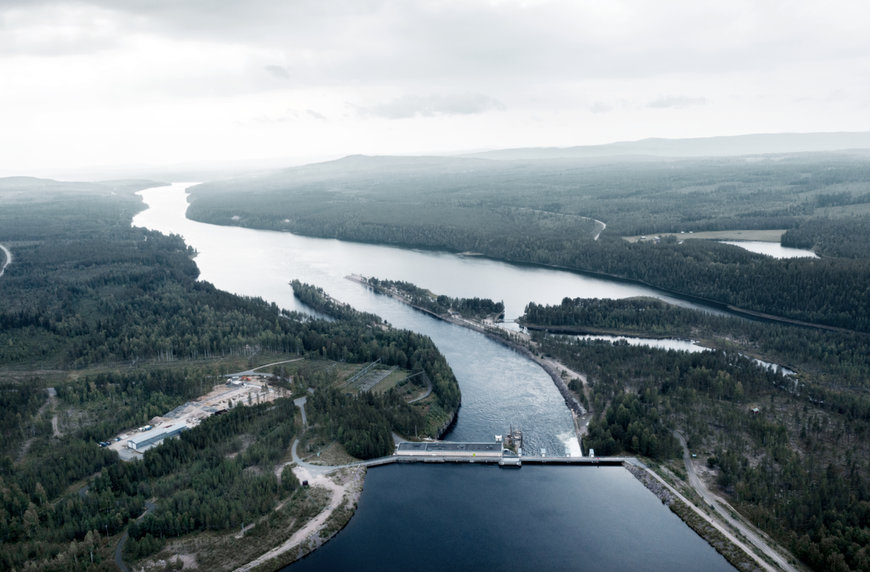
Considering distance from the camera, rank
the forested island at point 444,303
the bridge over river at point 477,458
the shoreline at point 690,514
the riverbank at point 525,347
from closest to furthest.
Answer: the shoreline at point 690,514, the bridge over river at point 477,458, the riverbank at point 525,347, the forested island at point 444,303

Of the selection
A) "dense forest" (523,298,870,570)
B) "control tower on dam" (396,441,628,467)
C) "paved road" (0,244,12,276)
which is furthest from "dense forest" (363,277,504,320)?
"paved road" (0,244,12,276)

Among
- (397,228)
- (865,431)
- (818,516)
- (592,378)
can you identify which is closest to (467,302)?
(592,378)

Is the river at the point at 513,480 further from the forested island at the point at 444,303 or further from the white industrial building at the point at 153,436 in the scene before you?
the white industrial building at the point at 153,436

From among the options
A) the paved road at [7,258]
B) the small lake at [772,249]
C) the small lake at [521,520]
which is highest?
the paved road at [7,258]

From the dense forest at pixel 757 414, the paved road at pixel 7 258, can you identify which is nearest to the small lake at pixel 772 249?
the dense forest at pixel 757 414

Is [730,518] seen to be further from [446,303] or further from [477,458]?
[446,303]

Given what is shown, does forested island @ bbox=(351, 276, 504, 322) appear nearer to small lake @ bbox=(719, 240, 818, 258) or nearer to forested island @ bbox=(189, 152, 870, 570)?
forested island @ bbox=(189, 152, 870, 570)

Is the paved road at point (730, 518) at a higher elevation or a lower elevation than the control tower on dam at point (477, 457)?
lower
